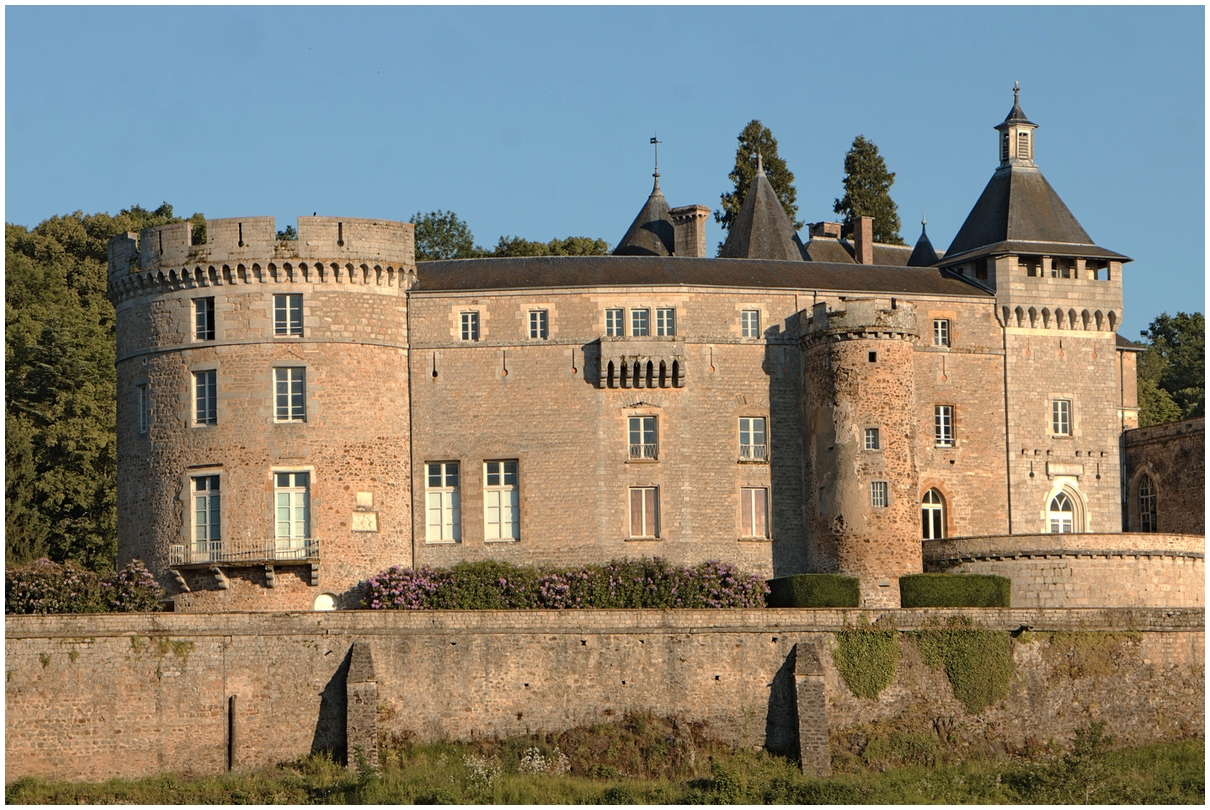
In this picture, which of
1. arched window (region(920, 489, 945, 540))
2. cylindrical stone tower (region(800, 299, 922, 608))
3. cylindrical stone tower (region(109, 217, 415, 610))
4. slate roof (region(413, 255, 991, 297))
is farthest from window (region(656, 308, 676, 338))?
arched window (region(920, 489, 945, 540))

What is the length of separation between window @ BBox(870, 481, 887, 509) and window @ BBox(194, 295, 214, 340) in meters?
15.2

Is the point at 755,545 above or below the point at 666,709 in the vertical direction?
above

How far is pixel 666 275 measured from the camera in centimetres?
5169

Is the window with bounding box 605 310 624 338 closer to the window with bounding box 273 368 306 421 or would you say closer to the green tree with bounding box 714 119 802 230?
the window with bounding box 273 368 306 421

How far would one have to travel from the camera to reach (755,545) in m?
50.2

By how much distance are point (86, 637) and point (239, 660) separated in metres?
2.91

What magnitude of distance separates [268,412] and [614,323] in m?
8.13

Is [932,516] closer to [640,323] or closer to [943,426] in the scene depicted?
[943,426]

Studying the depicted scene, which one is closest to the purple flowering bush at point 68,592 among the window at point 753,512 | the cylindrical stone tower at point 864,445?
the window at point 753,512

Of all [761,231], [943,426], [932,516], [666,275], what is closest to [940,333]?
[943,426]

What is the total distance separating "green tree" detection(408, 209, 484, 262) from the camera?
76.1 meters

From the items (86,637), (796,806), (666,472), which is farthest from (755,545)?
(86,637)

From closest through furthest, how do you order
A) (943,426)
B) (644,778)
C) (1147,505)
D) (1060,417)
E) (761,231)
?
1. (644,778)
2. (943,426)
3. (1060,417)
4. (1147,505)
5. (761,231)

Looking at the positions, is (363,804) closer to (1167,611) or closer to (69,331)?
(1167,611)
